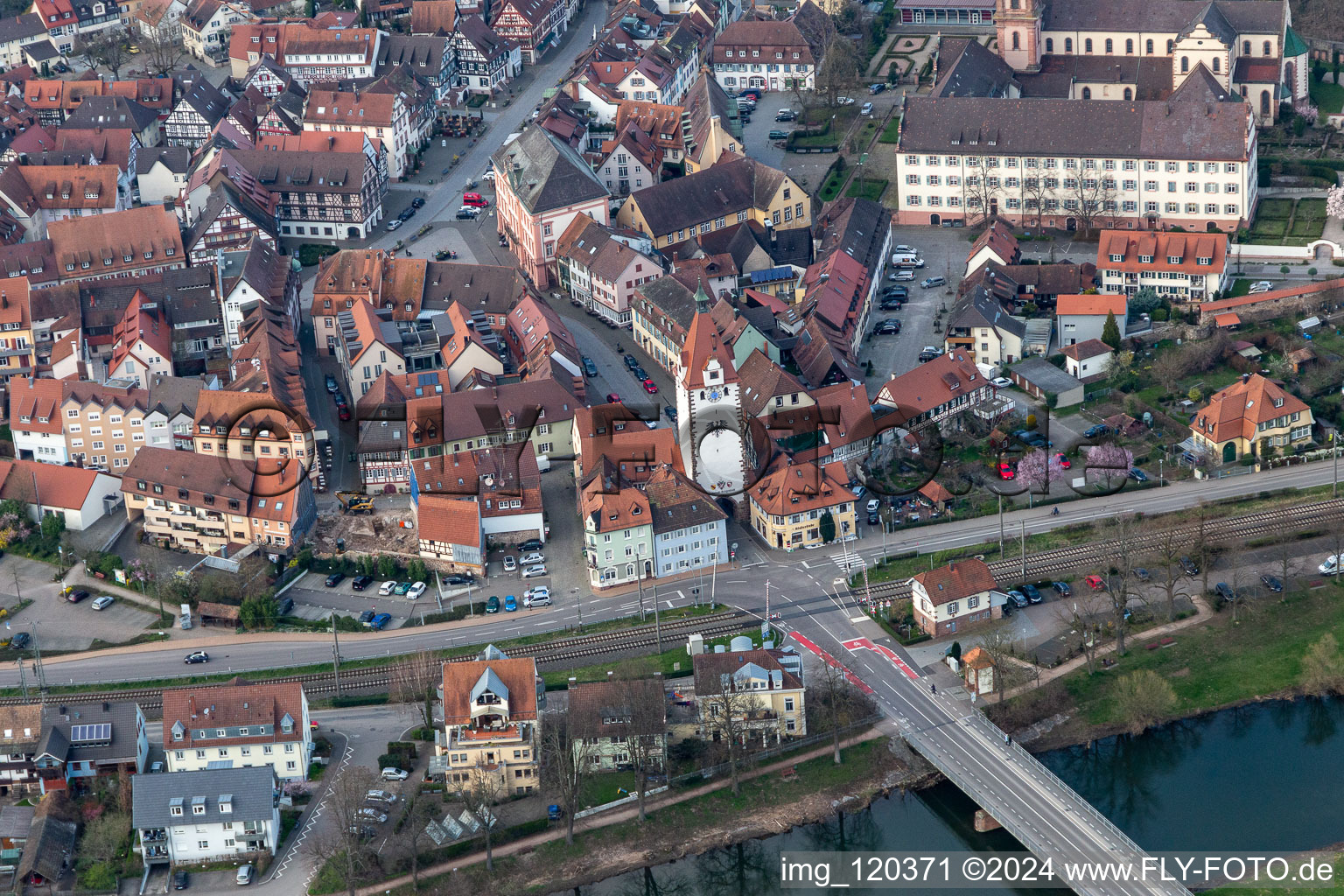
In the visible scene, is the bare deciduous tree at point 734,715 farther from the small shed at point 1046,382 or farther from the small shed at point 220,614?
the small shed at point 1046,382

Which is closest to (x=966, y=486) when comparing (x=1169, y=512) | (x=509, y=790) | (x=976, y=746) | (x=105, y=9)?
(x=1169, y=512)

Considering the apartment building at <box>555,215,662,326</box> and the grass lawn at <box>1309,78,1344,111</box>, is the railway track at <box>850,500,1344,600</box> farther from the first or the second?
the grass lawn at <box>1309,78,1344,111</box>

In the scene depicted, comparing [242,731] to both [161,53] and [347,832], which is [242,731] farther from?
[161,53]

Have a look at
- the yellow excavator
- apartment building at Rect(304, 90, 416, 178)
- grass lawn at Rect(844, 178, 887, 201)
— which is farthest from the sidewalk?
apartment building at Rect(304, 90, 416, 178)

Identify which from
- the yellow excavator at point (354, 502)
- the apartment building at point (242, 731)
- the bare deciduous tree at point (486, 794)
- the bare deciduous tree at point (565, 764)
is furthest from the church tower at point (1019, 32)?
the apartment building at point (242, 731)

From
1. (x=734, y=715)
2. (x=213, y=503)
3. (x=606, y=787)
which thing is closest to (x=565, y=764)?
(x=606, y=787)

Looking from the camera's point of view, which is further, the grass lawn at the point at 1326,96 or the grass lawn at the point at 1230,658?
the grass lawn at the point at 1326,96
